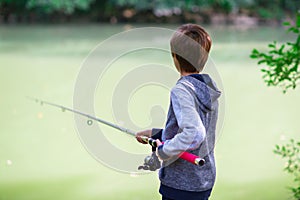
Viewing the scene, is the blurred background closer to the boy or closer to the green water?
the green water

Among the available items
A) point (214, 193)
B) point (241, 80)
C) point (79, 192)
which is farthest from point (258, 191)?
point (241, 80)

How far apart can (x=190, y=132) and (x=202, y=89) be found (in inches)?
6.9

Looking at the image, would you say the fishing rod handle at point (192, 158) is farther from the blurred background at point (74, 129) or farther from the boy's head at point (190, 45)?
the blurred background at point (74, 129)

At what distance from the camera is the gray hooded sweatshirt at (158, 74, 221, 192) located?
1829mm

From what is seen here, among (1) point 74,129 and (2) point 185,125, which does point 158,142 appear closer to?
(2) point 185,125

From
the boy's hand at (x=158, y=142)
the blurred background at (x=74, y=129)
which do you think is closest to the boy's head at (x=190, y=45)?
the boy's hand at (x=158, y=142)

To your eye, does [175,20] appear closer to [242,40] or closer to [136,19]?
[136,19]

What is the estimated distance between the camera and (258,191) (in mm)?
3627

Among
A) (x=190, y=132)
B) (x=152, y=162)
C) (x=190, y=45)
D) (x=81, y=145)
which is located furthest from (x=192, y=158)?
(x=81, y=145)

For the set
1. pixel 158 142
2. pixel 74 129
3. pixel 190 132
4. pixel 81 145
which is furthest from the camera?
pixel 74 129

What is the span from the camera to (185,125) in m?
1.82

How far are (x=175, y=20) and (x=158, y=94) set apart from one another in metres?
10.7

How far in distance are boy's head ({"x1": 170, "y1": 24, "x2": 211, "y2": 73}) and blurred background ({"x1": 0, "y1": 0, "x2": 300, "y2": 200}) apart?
0.51 metres

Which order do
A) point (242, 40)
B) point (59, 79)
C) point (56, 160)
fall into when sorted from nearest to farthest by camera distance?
point (56, 160), point (59, 79), point (242, 40)
